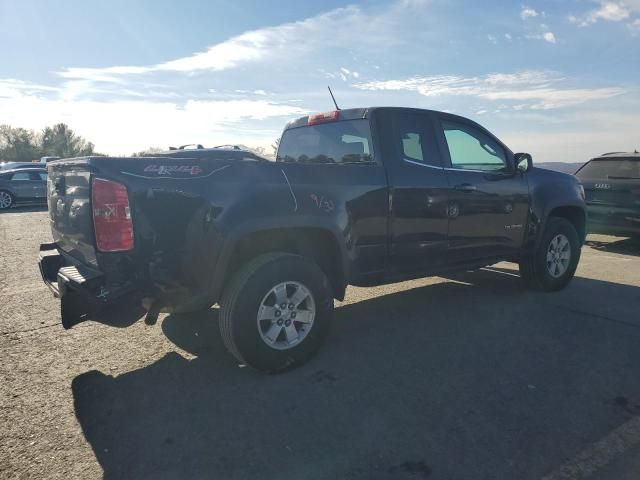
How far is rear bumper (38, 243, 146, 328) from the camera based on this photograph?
2814 mm

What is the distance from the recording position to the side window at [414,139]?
408 cm

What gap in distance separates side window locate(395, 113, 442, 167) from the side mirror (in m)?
1.25

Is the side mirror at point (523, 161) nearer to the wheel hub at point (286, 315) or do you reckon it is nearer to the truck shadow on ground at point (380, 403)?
the truck shadow on ground at point (380, 403)

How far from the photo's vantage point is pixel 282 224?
3.25 meters

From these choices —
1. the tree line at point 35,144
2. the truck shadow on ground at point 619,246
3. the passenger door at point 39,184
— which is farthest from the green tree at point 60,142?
the truck shadow on ground at point 619,246

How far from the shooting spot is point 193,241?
3.00m

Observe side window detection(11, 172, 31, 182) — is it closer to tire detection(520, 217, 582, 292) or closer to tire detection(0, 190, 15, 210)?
tire detection(0, 190, 15, 210)

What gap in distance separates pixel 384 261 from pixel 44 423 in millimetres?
2619

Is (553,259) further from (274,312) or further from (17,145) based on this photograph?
(17,145)

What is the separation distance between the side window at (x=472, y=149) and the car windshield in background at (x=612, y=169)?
4.61m

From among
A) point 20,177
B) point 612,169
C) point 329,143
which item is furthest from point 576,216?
point 20,177

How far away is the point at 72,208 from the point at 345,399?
7.28 ft

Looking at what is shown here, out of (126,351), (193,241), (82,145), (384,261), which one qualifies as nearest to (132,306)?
(193,241)

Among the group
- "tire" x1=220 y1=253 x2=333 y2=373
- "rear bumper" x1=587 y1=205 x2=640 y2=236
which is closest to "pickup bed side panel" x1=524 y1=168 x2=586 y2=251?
"tire" x1=220 y1=253 x2=333 y2=373
